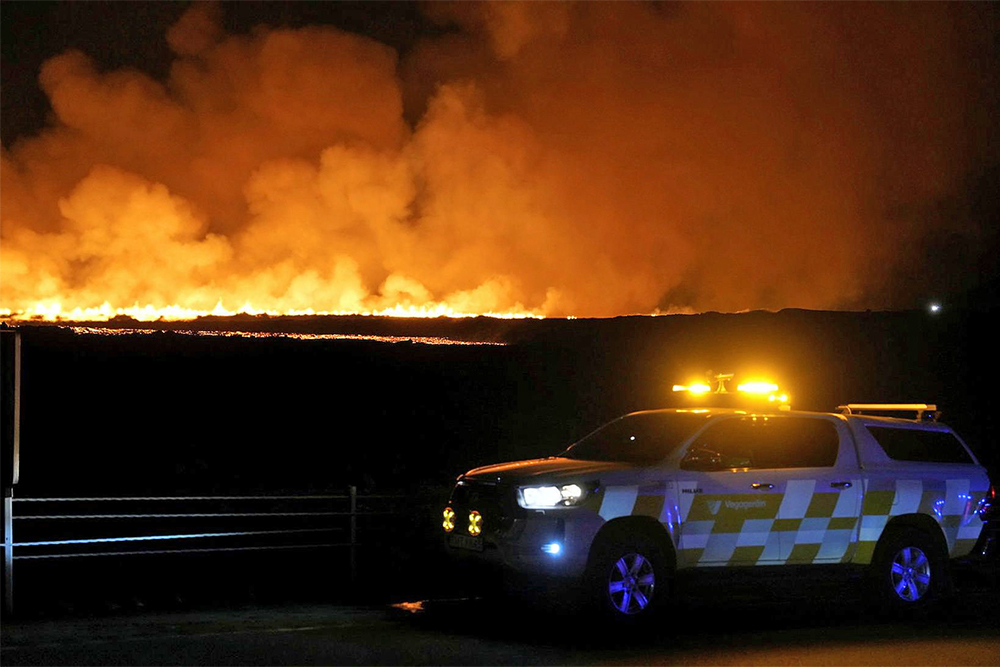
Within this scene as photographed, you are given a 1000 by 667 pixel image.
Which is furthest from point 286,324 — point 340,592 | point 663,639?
point 663,639

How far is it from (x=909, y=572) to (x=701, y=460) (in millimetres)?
2710

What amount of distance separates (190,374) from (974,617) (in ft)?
86.9

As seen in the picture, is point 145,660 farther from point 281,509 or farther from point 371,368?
point 371,368

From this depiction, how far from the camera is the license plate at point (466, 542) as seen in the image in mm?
10781

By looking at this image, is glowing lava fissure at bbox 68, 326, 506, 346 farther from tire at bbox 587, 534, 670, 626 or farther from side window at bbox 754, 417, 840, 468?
tire at bbox 587, 534, 670, 626

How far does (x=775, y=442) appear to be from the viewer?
1165 cm

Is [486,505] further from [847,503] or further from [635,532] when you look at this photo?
[847,503]

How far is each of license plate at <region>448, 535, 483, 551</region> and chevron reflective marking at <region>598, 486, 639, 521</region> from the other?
114 cm

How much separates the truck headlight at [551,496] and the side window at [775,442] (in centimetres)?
131

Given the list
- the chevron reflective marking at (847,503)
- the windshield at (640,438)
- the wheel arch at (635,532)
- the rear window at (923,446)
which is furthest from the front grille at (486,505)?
the rear window at (923,446)

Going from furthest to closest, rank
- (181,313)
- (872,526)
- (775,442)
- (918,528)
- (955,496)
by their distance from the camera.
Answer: (181,313) → (955,496) → (918,528) → (872,526) → (775,442)

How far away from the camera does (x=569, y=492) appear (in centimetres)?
1039

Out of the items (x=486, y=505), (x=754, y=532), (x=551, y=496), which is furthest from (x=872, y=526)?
(x=486, y=505)

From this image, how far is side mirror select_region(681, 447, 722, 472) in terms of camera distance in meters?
10.8
